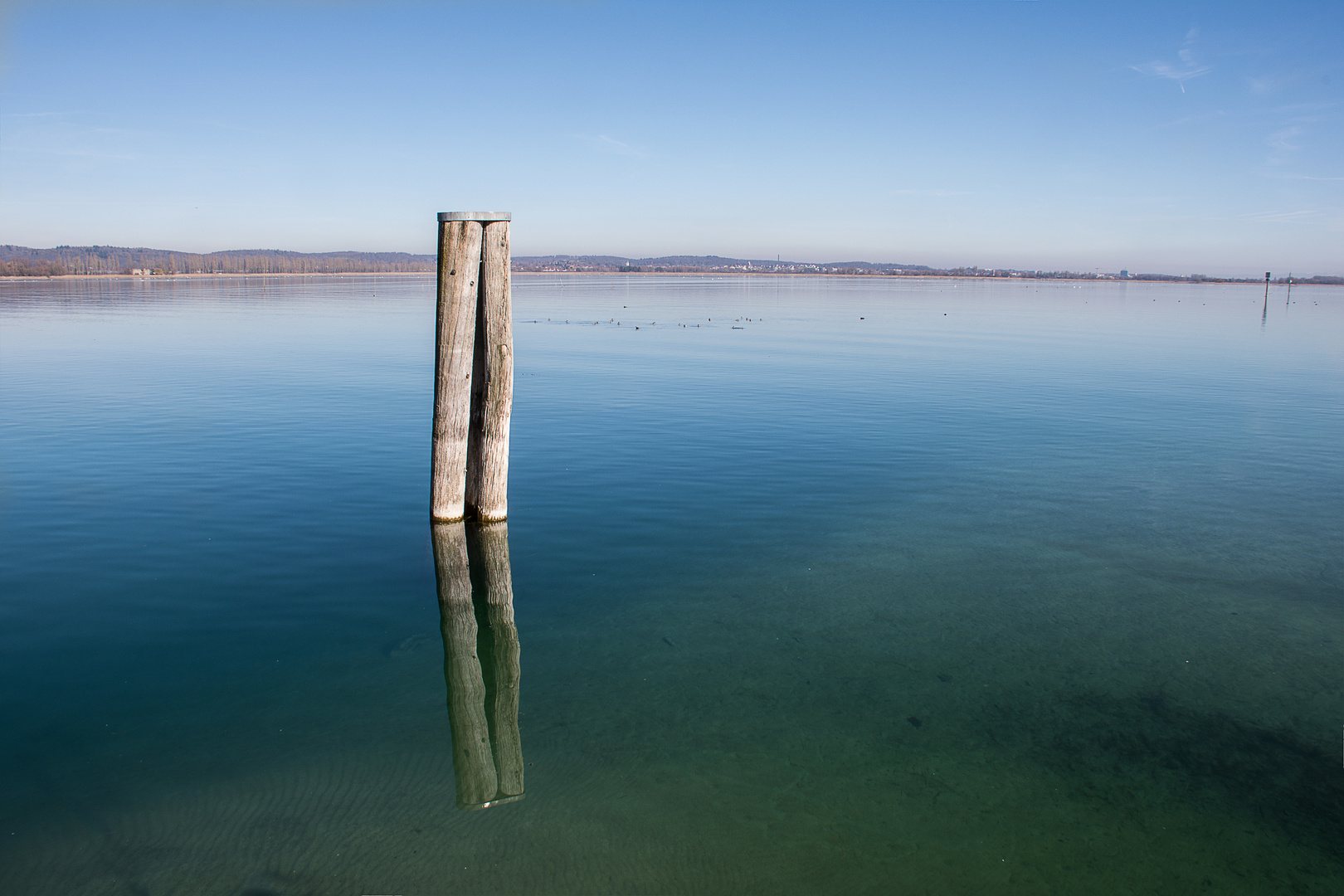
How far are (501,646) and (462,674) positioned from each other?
581mm

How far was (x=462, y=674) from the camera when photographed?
7.78 m

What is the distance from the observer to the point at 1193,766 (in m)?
6.30

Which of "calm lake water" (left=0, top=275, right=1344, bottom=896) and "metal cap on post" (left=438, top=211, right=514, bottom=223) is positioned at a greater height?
"metal cap on post" (left=438, top=211, right=514, bottom=223)

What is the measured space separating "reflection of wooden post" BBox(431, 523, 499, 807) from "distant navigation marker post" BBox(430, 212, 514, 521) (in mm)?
810

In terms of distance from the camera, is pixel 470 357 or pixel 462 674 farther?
pixel 470 357

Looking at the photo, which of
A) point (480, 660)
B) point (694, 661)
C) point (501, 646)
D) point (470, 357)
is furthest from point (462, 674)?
point (470, 357)

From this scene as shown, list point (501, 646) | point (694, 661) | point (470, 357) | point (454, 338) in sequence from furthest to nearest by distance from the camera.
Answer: point (470, 357)
point (454, 338)
point (501, 646)
point (694, 661)

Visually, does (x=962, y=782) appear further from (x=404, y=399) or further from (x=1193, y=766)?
(x=404, y=399)

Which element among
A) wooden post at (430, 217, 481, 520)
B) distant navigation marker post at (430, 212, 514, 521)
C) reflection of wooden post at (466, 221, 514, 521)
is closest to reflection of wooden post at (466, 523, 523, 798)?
reflection of wooden post at (466, 221, 514, 521)

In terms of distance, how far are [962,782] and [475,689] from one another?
4.02 m

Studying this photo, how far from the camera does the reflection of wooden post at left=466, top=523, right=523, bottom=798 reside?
643 cm

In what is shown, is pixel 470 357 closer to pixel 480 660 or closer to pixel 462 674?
pixel 480 660

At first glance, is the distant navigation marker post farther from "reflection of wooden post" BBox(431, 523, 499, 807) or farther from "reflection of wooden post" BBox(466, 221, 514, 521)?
"reflection of wooden post" BBox(431, 523, 499, 807)

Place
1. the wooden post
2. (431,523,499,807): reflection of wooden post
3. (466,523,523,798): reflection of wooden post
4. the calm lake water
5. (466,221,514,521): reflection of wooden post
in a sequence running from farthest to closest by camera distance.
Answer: (466,221,514,521): reflection of wooden post
the wooden post
(466,523,523,798): reflection of wooden post
(431,523,499,807): reflection of wooden post
the calm lake water
